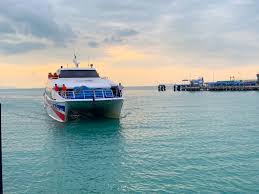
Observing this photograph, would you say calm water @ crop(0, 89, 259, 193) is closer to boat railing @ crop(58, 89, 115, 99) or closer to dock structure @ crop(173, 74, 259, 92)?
boat railing @ crop(58, 89, 115, 99)

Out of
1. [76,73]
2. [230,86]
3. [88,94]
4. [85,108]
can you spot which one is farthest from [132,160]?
[230,86]

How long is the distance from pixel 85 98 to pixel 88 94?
26.9 inches

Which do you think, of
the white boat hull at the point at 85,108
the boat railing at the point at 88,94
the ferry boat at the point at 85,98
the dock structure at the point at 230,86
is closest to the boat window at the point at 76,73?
the ferry boat at the point at 85,98

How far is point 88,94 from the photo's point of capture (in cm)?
3275

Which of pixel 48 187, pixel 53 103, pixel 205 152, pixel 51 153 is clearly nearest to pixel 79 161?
pixel 51 153

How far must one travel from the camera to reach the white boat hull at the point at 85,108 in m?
32.2

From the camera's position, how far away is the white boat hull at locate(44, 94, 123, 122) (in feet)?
106

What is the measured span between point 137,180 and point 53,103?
73.3 feet

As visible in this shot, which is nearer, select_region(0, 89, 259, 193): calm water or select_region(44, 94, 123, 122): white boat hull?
select_region(0, 89, 259, 193): calm water

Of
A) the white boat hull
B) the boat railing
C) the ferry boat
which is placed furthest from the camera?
the boat railing

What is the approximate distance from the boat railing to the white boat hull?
0.60 m

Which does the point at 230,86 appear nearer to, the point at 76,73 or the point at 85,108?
the point at 76,73

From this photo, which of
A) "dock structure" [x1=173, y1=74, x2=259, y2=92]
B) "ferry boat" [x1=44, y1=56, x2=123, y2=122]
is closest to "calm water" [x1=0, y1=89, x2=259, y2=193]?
"ferry boat" [x1=44, y1=56, x2=123, y2=122]

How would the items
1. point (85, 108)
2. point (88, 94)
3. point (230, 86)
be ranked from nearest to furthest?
1. point (88, 94)
2. point (85, 108)
3. point (230, 86)
